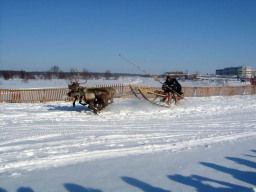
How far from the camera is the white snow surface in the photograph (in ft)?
10.2

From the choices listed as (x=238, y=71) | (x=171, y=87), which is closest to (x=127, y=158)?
(x=171, y=87)

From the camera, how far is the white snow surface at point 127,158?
3.10 metres

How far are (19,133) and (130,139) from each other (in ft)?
11.0

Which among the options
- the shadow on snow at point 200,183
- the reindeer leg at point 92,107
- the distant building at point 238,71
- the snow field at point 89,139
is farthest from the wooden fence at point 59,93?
the distant building at point 238,71

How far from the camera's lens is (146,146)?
4777mm

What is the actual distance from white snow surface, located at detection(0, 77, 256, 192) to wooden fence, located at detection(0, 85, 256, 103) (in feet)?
34.6

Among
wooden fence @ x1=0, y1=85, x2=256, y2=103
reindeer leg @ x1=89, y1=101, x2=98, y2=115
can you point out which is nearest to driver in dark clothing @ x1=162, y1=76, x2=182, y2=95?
wooden fence @ x1=0, y1=85, x2=256, y2=103

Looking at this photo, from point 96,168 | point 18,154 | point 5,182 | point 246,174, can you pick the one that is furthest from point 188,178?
point 18,154

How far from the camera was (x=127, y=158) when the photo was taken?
4094 mm

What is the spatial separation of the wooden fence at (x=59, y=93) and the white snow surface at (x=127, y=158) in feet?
34.6

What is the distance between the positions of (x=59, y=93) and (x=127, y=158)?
15.6 metres

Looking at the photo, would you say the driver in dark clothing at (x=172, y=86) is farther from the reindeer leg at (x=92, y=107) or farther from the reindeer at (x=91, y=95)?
the reindeer leg at (x=92, y=107)

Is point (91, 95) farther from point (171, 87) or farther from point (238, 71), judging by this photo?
point (238, 71)

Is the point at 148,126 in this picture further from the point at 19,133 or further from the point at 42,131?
the point at 19,133
